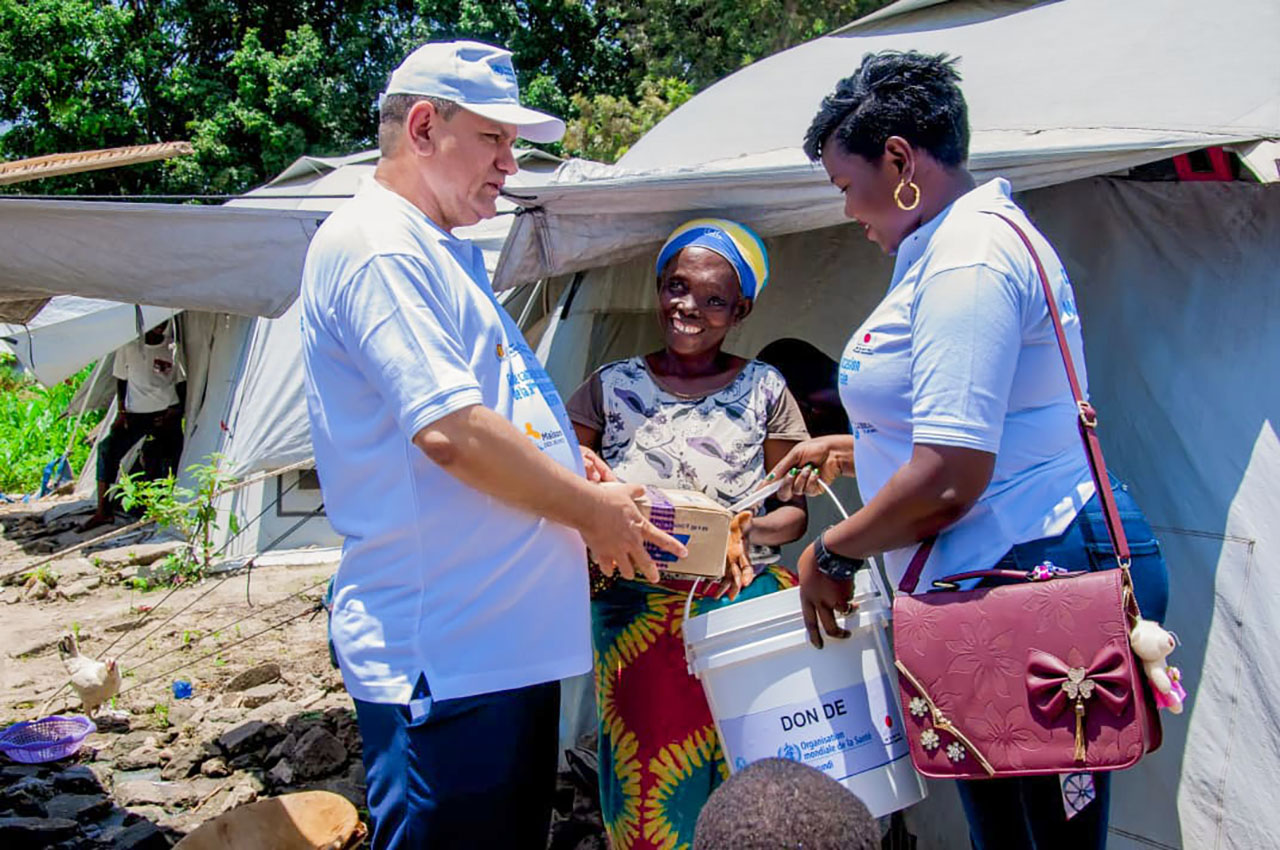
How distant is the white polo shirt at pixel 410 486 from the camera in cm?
179

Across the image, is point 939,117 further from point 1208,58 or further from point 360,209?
point 1208,58

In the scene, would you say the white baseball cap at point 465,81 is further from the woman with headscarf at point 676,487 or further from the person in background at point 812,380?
the person in background at point 812,380

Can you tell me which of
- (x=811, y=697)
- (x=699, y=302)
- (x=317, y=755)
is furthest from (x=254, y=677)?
(x=811, y=697)

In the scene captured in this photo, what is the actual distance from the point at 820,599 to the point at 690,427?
0.78 metres

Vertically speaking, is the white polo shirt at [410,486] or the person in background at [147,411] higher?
the white polo shirt at [410,486]

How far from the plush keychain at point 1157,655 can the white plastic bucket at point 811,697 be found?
62 centimetres

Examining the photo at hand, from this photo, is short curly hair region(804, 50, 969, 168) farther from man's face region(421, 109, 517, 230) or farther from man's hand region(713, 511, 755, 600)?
man's hand region(713, 511, 755, 600)

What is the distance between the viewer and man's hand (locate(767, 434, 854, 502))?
2.66 meters

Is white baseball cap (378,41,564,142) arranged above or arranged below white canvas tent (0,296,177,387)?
above

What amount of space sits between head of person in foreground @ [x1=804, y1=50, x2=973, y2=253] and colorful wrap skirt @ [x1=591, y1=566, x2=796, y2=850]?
1.12 meters

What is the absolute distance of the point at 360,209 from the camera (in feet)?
6.19

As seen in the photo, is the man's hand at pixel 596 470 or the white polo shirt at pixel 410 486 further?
the man's hand at pixel 596 470

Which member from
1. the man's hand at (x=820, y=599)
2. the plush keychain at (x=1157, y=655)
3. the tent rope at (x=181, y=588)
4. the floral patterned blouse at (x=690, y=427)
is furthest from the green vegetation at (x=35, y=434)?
the plush keychain at (x=1157, y=655)

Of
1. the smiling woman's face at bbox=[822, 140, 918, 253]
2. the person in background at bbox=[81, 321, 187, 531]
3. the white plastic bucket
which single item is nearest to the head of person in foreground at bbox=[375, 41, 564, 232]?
the smiling woman's face at bbox=[822, 140, 918, 253]
